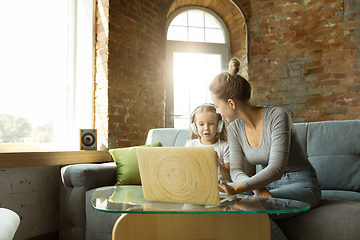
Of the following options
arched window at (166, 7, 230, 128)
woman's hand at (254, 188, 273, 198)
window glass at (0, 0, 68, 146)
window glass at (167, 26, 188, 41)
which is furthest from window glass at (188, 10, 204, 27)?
woman's hand at (254, 188, 273, 198)

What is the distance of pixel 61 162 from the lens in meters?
2.31

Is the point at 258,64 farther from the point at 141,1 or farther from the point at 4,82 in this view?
the point at 4,82

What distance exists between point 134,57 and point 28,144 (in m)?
1.45

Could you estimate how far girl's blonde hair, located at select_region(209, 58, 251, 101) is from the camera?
143 cm

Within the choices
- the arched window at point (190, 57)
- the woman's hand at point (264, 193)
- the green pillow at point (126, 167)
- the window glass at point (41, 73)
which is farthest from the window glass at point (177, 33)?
the woman's hand at point (264, 193)

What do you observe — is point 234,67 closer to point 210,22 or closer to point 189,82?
point 189,82

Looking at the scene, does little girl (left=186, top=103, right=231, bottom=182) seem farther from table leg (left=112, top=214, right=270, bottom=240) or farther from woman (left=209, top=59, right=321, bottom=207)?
table leg (left=112, top=214, right=270, bottom=240)

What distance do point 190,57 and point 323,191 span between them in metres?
2.76

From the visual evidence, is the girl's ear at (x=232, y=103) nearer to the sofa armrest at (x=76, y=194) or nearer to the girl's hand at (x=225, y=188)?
the girl's hand at (x=225, y=188)

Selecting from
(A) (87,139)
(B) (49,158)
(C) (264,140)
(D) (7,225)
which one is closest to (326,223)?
(C) (264,140)

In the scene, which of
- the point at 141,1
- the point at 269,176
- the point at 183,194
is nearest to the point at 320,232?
the point at 269,176

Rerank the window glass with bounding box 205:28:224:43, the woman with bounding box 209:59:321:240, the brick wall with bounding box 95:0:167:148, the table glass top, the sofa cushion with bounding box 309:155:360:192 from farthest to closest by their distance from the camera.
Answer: the window glass with bounding box 205:28:224:43 → the brick wall with bounding box 95:0:167:148 → the sofa cushion with bounding box 309:155:360:192 → the woman with bounding box 209:59:321:240 → the table glass top

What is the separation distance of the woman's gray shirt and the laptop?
1.24ft

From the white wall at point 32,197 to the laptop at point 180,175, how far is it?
180 centimetres
